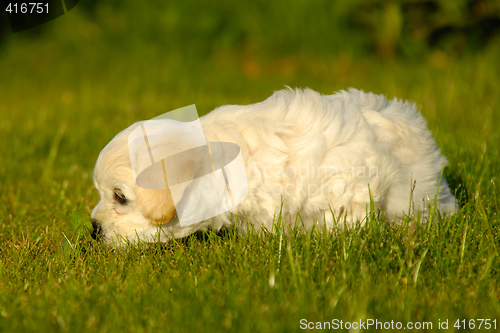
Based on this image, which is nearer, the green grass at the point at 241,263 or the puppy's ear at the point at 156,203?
the green grass at the point at 241,263

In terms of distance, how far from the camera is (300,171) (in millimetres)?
2623

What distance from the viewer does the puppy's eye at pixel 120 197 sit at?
2752mm

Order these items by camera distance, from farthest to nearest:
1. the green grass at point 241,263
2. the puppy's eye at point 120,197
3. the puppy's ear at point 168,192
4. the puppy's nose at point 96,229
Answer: the puppy's nose at point 96,229, the puppy's eye at point 120,197, the puppy's ear at point 168,192, the green grass at point 241,263

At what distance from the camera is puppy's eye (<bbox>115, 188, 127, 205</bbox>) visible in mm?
2752

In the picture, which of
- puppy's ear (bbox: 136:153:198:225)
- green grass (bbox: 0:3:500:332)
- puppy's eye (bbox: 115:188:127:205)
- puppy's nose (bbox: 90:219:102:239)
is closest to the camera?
green grass (bbox: 0:3:500:332)

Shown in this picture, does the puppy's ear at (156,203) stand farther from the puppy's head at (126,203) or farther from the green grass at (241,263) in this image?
the green grass at (241,263)

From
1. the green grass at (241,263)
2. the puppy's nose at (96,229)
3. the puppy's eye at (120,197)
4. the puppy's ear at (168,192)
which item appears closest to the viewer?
the green grass at (241,263)

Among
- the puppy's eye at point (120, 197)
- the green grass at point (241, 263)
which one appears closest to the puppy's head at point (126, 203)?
the puppy's eye at point (120, 197)

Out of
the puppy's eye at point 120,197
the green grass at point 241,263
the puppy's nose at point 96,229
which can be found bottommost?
the green grass at point 241,263

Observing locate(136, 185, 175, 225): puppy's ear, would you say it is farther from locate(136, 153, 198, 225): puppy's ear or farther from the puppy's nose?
the puppy's nose

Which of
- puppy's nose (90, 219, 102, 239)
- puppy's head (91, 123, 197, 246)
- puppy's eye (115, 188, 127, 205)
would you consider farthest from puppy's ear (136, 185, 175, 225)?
puppy's nose (90, 219, 102, 239)

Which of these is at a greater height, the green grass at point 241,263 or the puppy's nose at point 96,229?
the puppy's nose at point 96,229

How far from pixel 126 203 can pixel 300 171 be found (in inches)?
38.4

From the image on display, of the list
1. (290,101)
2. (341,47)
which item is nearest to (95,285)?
(290,101)
